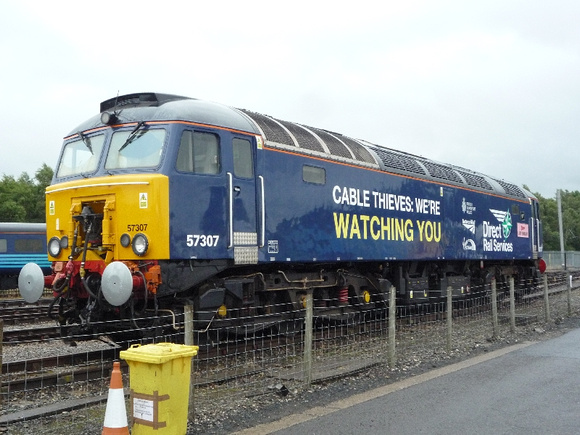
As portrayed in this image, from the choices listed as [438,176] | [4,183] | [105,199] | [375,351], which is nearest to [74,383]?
[105,199]

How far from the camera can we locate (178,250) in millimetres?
8617

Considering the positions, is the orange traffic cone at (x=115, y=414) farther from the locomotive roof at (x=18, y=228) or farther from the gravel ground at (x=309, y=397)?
the locomotive roof at (x=18, y=228)

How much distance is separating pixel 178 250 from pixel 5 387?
263 centimetres

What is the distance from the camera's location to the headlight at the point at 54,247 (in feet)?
31.1

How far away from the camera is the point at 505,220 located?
18953 mm

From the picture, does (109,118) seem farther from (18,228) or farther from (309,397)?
(18,228)

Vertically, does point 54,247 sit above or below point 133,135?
below

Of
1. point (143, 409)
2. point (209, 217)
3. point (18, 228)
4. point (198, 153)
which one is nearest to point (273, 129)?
point (198, 153)

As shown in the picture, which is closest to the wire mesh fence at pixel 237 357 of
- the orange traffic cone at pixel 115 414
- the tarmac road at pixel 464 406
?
the tarmac road at pixel 464 406

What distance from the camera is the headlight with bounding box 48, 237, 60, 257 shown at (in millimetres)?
9469

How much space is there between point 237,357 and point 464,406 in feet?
12.0

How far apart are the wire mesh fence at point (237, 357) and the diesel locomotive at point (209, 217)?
339 mm

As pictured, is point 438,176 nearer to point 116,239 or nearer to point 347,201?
point 347,201

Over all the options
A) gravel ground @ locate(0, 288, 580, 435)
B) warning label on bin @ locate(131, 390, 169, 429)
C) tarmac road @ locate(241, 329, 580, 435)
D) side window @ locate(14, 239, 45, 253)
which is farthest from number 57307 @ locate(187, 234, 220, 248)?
Result: side window @ locate(14, 239, 45, 253)
